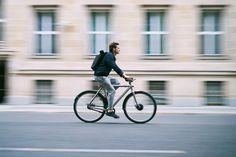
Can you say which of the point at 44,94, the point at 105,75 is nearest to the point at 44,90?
the point at 44,94

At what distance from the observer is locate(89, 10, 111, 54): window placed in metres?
18.8

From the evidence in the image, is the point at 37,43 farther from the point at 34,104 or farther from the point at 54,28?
the point at 34,104

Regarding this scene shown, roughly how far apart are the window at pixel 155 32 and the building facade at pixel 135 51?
36 mm

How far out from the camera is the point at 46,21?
18875 millimetres

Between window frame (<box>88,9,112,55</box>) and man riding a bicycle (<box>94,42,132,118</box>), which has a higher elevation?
window frame (<box>88,9,112,55</box>)

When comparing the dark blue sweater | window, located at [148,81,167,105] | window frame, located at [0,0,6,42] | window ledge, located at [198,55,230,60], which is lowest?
window, located at [148,81,167,105]

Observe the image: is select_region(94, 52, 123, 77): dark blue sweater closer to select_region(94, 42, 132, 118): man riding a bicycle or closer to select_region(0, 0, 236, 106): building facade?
select_region(94, 42, 132, 118): man riding a bicycle

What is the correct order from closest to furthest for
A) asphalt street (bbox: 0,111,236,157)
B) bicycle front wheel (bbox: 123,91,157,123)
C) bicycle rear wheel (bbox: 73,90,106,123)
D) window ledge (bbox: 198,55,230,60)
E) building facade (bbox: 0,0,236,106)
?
1. asphalt street (bbox: 0,111,236,157)
2. bicycle front wheel (bbox: 123,91,157,123)
3. bicycle rear wheel (bbox: 73,90,106,123)
4. building facade (bbox: 0,0,236,106)
5. window ledge (bbox: 198,55,230,60)

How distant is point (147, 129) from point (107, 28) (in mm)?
9060

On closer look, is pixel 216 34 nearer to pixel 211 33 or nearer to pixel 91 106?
pixel 211 33

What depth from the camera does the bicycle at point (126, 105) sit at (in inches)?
442

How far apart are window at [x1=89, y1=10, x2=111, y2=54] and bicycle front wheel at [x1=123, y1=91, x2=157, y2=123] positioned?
7657 mm

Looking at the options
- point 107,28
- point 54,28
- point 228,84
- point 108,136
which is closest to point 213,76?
point 228,84

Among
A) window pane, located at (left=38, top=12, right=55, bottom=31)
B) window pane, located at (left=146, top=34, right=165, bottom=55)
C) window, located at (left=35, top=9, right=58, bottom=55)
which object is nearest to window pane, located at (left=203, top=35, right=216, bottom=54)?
window pane, located at (left=146, top=34, right=165, bottom=55)
